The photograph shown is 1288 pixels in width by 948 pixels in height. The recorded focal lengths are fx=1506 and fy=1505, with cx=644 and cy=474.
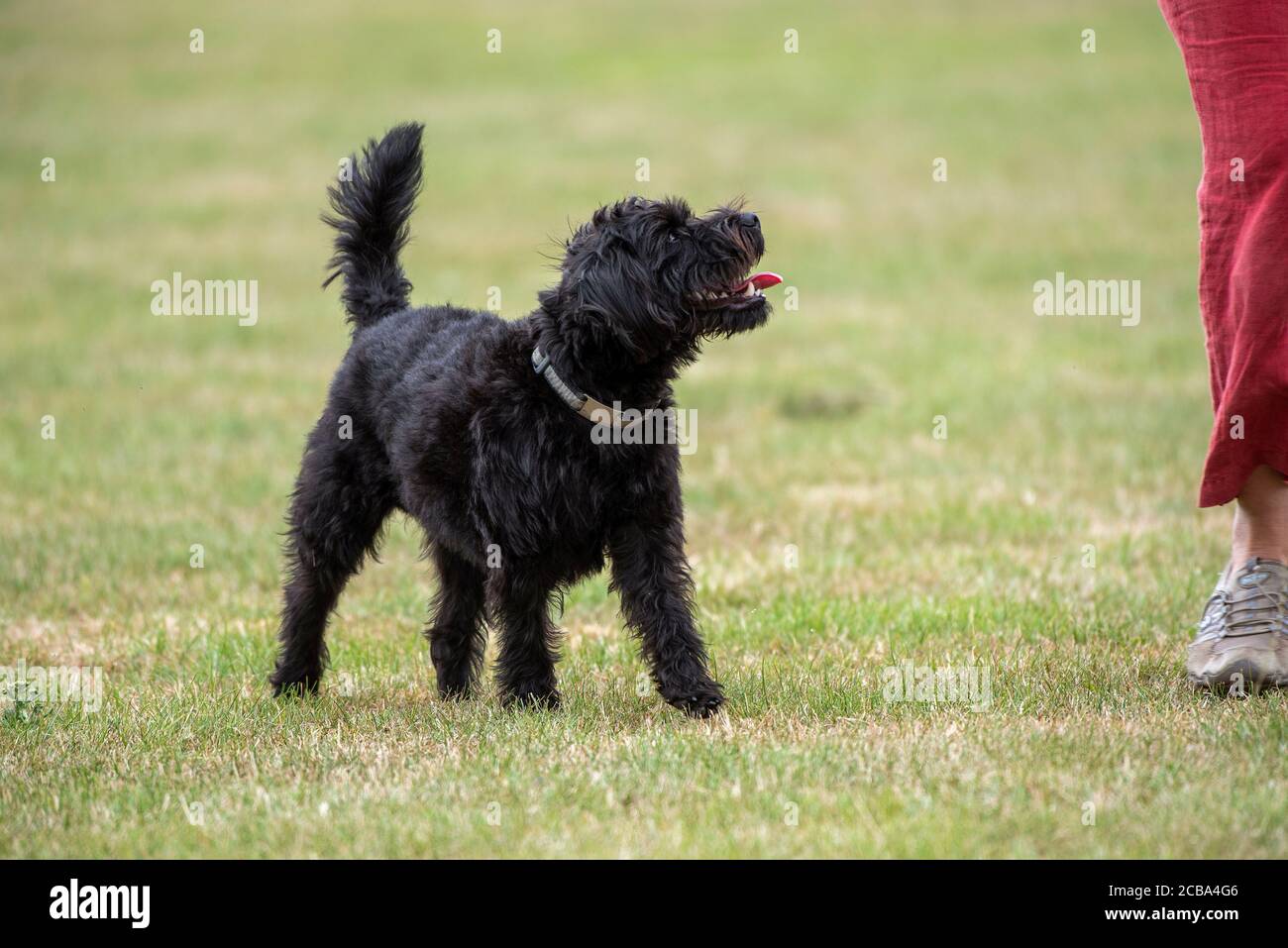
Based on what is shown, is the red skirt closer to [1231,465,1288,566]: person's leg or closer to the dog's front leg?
[1231,465,1288,566]: person's leg

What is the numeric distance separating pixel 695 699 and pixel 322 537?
163cm

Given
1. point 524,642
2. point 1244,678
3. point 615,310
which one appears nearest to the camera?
point 615,310

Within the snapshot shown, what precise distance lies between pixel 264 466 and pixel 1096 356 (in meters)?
7.05

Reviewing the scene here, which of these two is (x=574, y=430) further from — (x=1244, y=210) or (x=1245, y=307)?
(x=1244, y=210)

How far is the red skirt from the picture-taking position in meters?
4.95

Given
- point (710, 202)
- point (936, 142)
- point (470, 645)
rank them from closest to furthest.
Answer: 1. point (470, 645)
2. point (710, 202)
3. point (936, 142)

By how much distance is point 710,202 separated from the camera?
18547 mm

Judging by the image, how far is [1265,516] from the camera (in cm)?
518

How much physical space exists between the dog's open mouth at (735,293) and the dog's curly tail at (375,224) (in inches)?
62.1

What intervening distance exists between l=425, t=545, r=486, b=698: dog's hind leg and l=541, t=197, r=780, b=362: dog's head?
1307 mm

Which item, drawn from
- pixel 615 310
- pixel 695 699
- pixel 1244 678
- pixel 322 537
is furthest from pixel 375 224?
pixel 1244 678
